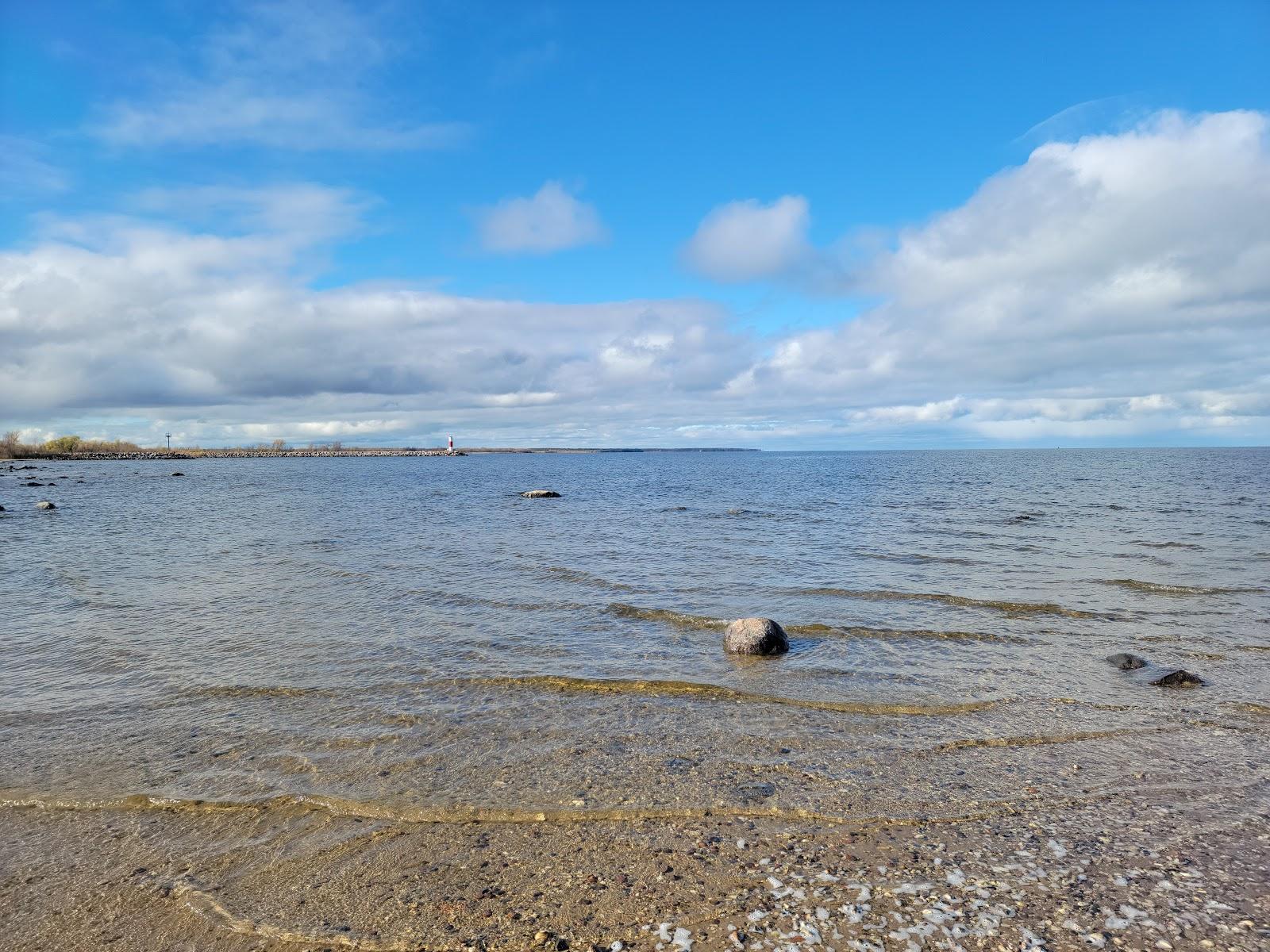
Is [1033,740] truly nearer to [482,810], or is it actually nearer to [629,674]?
[629,674]

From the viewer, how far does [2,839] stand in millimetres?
6832

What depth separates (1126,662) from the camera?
1283 centimetres

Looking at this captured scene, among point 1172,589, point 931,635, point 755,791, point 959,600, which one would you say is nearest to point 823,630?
point 931,635

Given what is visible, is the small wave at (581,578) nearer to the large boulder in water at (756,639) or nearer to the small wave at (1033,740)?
the large boulder in water at (756,639)

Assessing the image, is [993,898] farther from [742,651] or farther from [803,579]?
[803,579]

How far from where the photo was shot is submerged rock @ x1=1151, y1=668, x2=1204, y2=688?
11750mm

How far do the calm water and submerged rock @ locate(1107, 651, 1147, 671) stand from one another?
0.32m

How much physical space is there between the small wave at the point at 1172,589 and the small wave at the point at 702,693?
12857mm

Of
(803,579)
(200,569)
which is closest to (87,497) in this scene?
(200,569)

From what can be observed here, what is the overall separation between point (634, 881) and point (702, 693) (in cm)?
564

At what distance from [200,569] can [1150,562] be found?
3216 centimetres

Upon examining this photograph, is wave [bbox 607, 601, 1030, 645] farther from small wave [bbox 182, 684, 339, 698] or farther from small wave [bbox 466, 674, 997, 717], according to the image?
small wave [bbox 182, 684, 339, 698]

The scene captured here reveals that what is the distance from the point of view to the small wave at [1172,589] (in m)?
19.7

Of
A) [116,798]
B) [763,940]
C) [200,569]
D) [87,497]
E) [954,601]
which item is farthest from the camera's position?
[87,497]
